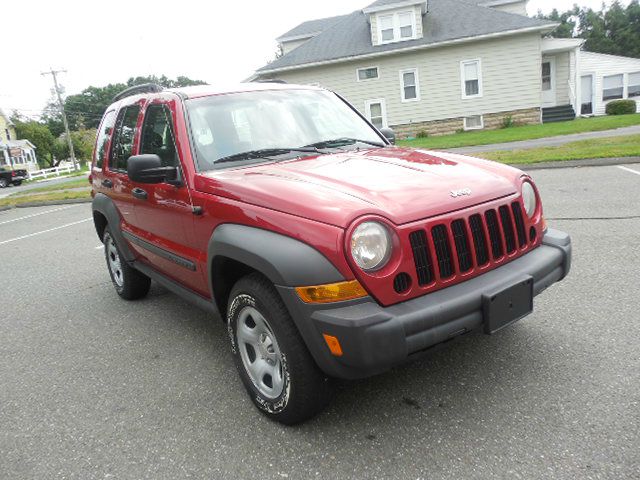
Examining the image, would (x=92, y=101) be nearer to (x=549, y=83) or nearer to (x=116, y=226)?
(x=549, y=83)

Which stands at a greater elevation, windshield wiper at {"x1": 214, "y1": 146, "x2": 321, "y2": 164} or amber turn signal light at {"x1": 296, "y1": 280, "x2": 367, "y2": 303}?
windshield wiper at {"x1": 214, "y1": 146, "x2": 321, "y2": 164}

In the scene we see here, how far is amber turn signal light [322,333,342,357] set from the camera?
2217 mm

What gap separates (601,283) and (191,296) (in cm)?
327

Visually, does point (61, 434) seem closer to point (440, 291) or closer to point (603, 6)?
point (440, 291)

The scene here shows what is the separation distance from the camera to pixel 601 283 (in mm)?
4117

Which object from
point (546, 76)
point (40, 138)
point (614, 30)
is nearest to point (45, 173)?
point (40, 138)

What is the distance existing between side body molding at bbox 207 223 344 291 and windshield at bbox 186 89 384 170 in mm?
802

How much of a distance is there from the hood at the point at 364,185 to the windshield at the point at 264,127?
229mm

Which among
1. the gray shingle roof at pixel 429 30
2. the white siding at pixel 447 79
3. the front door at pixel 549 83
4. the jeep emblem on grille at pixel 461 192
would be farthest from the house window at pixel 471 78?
the jeep emblem on grille at pixel 461 192

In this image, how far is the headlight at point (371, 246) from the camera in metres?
2.29

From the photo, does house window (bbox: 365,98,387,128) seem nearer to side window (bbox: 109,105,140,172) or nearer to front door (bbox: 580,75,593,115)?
front door (bbox: 580,75,593,115)

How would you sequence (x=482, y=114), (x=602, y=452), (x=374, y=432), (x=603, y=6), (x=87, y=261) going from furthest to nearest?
1. (x=603, y=6)
2. (x=482, y=114)
3. (x=87, y=261)
4. (x=374, y=432)
5. (x=602, y=452)

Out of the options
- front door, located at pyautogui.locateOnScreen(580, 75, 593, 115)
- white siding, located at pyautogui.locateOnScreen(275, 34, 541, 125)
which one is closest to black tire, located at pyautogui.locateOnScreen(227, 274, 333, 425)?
white siding, located at pyautogui.locateOnScreen(275, 34, 541, 125)

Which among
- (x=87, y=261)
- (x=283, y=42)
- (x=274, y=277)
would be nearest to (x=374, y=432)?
(x=274, y=277)
